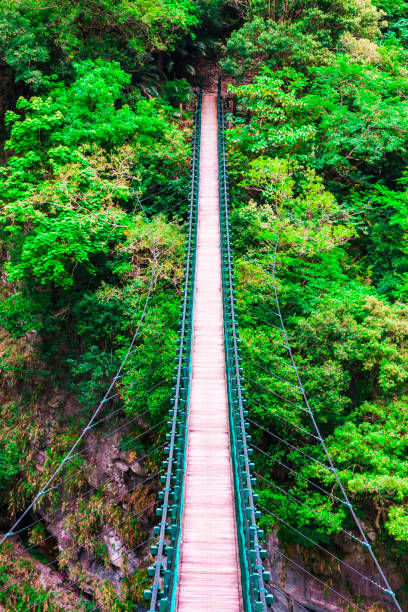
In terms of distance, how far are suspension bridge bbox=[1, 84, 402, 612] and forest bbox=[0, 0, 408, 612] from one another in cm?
18

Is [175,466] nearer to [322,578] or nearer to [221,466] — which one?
[221,466]

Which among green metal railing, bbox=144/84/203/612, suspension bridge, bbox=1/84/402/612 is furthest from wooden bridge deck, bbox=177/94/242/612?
green metal railing, bbox=144/84/203/612

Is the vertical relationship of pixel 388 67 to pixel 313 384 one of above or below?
above

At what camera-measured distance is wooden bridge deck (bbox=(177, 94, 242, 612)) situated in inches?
229

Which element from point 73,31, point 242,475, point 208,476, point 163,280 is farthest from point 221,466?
point 73,31

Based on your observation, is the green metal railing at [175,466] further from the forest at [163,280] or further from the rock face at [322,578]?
the rock face at [322,578]

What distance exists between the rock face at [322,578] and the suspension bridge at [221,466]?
1.4 inches

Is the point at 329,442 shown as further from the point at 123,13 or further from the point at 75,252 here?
the point at 123,13

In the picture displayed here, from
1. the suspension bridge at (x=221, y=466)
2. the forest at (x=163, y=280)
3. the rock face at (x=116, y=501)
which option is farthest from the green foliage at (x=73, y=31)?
the rock face at (x=116, y=501)

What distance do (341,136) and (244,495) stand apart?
12.7m

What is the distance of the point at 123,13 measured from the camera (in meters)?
14.4

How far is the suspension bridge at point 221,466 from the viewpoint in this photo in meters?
5.78

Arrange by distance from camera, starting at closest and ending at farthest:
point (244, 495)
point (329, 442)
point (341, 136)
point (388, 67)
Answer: point (244, 495), point (329, 442), point (341, 136), point (388, 67)

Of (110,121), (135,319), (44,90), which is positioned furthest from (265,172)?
(44,90)
